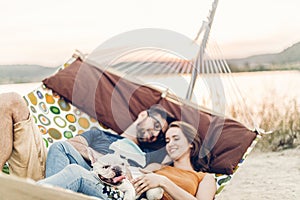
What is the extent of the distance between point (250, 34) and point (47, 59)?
151cm

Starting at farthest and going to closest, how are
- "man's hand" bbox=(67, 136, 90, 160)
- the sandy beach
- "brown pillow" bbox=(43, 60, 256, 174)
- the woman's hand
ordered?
the sandy beach → "brown pillow" bbox=(43, 60, 256, 174) → "man's hand" bbox=(67, 136, 90, 160) → the woman's hand

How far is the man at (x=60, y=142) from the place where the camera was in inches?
58.6

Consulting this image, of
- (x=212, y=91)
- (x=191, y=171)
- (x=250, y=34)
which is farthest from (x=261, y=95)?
(x=191, y=171)

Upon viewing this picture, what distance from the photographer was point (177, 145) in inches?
67.5

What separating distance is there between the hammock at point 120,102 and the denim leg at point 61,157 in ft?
1.05

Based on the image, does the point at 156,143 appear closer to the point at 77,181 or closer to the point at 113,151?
the point at 113,151

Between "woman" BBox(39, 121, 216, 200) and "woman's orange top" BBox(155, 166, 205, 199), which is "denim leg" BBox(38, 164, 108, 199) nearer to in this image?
"woman" BBox(39, 121, 216, 200)

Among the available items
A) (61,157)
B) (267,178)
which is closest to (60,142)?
(61,157)

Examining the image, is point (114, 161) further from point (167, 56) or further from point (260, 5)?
point (260, 5)

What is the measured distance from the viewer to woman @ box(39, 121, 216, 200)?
1.43m

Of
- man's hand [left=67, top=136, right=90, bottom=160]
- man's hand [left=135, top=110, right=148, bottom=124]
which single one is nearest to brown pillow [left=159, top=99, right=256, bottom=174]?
man's hand [left=135, top=110, right=148, bottom=124]

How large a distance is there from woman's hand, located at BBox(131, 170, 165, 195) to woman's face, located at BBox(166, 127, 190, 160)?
19 cm

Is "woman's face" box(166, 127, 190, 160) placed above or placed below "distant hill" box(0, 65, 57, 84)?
above

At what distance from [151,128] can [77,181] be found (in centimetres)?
43
